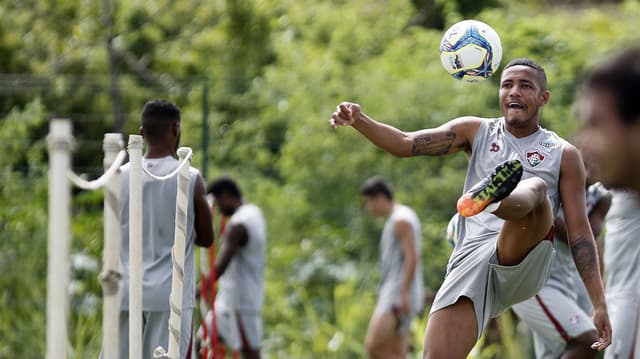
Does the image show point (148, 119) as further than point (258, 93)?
No

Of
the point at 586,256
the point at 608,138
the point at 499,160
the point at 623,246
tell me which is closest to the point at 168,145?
the point at 499,160

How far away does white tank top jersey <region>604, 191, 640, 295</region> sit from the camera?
7.56m

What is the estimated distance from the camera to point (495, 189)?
4957 millimetres

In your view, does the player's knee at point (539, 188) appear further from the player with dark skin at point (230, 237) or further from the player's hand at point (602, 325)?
the player with dark skin at point (230, 237)

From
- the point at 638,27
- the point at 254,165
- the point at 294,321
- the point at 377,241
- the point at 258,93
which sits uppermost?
the point at 638,27

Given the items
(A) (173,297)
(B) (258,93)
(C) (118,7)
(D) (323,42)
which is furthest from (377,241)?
(A) (173,297)

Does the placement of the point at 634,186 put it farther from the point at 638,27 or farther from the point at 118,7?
the point at 118,7

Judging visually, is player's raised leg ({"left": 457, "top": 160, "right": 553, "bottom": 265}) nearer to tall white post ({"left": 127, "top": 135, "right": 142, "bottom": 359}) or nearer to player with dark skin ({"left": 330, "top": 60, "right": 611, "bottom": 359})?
player with dark skin ({"left": 330, "top": 60, "right": 611, "bottom": 359})

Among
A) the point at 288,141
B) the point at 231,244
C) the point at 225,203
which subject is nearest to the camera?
the point at 231,244

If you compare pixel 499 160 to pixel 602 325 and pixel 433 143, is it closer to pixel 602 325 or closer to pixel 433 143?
pixel 433 143

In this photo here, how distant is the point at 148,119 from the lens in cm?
670

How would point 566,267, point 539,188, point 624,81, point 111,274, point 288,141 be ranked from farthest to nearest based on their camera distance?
point 288,141 < point 566,267 < point 539,188 < point 111,274 < point 624,81

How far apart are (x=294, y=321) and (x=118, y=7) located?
5.24 m

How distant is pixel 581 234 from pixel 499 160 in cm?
58
